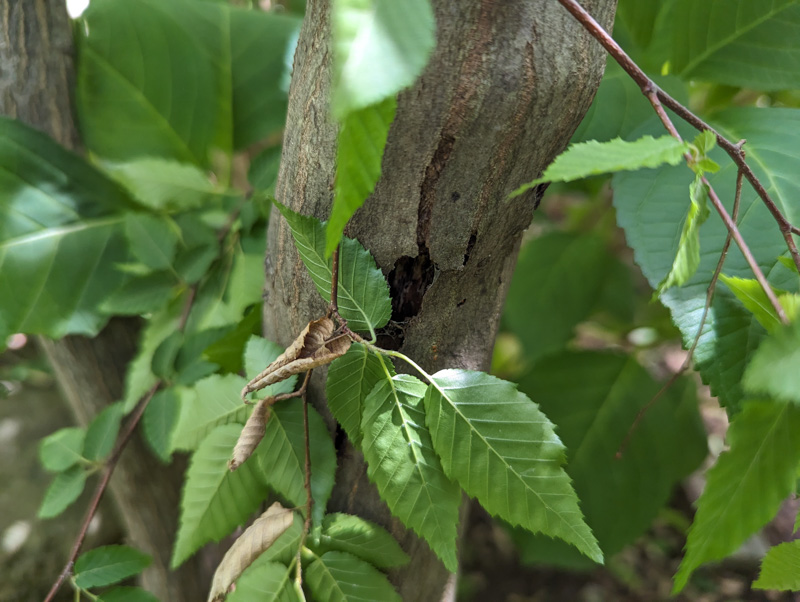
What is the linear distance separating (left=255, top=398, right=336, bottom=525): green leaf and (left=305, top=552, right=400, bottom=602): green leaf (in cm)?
4

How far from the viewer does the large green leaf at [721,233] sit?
399 millimetres

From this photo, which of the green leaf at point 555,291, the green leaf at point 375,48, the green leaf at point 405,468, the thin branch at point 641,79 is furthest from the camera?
the green leaf at point 555,291

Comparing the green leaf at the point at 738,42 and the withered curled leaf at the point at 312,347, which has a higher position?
the green leaf at the point at 738,42

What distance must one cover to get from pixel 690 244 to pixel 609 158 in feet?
0.26

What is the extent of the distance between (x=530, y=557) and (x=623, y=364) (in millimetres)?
391

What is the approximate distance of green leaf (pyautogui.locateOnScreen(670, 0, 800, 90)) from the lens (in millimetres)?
580

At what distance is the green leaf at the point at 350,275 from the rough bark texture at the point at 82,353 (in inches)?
21.2

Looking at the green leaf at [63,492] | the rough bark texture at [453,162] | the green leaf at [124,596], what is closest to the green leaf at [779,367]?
the rough bark texture at [453,162]

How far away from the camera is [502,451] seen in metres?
0.38

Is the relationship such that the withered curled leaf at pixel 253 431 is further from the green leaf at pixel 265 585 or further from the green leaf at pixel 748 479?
the green leaf at pixel 748 479

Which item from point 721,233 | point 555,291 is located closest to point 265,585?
point 721,233

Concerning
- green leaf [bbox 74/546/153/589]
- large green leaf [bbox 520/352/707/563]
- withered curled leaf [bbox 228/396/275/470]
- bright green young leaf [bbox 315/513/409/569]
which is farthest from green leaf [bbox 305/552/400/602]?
large green leaf [bbox 520/352/707/563]

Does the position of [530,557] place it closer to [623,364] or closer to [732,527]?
[623,364]

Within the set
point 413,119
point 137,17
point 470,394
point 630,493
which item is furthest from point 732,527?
point 137,17
